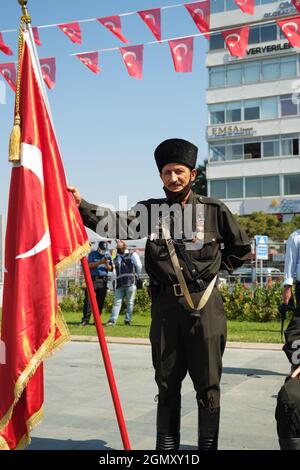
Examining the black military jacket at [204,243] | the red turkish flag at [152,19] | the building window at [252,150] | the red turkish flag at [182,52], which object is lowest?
the black military jacket at [204,243]

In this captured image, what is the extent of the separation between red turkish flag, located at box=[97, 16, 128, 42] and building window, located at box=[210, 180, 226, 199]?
35586mm

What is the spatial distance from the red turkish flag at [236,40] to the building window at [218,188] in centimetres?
3514

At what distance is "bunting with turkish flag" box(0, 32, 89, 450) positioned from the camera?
11.1ft

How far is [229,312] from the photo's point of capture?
46.1 ft

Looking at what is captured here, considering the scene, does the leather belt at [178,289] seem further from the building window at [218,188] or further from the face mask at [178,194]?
the building window at [218,188]

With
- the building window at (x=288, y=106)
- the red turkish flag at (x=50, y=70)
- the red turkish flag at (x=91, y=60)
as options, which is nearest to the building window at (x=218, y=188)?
the building window at (x=288, y=106)

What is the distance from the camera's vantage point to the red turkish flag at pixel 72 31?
8.57 m

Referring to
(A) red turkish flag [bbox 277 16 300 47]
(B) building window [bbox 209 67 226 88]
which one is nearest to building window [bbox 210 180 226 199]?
(B) building window [bbox 209 67 226 88]

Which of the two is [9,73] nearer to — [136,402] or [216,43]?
[136,402]

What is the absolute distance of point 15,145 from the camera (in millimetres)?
3490

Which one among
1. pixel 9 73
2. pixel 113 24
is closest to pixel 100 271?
pixel 9 73

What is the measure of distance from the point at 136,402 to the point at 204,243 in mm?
2689

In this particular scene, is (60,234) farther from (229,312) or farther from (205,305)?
(229,312)

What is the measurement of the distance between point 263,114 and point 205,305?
40367 millimetres
